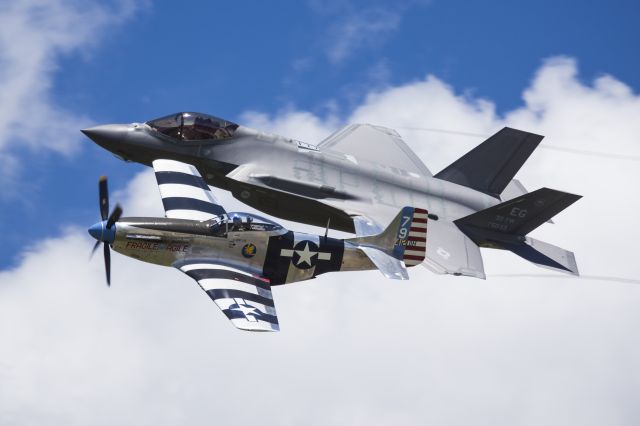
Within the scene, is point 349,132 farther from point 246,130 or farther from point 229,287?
point 229,287

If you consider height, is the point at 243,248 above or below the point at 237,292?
above

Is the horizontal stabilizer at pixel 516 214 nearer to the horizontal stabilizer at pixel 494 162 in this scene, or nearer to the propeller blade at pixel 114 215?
the horizontal stabilizer at pixel 494 162

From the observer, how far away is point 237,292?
37469 millimetres

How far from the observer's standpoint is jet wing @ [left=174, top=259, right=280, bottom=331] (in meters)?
36.0

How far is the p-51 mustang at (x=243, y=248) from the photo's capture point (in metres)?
37.8

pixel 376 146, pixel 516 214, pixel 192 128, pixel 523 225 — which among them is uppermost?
pixel 376 146

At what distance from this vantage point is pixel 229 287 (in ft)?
123

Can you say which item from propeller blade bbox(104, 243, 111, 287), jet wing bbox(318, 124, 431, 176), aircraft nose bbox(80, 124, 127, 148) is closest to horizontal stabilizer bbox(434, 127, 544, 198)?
jet wing bbox(318, 124, 431, 176)

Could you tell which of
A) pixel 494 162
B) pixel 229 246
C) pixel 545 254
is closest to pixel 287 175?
pixel 229 246

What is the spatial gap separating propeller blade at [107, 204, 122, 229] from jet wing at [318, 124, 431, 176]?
1011cm

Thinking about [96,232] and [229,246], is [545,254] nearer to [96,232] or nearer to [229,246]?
[229,246]

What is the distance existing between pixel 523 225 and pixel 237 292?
1081 cm

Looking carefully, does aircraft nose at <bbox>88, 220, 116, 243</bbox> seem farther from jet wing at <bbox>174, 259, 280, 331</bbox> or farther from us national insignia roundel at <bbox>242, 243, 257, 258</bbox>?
us national insignia roundel at <bbox>242, 243, 257, 258</bbox>

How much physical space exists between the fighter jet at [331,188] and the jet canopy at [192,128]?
3cm
